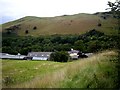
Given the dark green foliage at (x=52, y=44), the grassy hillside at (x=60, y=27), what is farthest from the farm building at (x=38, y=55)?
the grassy hillside at (x=60, y=27)

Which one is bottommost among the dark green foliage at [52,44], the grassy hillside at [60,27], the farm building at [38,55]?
the farm building at [38,55]

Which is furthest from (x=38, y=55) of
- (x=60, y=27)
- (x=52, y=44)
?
(x=60, y=27)

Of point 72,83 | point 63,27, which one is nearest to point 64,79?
point 72,83

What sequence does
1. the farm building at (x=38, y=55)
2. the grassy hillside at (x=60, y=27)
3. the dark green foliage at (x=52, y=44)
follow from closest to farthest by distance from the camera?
the farm building at (x=38, y=55)
the dark green foliage at (x=52, y=44)
the grassy hillside at (x=60, y=27)

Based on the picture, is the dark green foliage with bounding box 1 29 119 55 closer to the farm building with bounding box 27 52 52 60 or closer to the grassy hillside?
the farm building with bounding box 27 52 52 60

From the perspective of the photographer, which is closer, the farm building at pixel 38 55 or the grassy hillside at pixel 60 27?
the farm building at pixel 38 55

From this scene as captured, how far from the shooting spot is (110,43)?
12.1 metres

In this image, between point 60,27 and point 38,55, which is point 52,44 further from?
point 60,27

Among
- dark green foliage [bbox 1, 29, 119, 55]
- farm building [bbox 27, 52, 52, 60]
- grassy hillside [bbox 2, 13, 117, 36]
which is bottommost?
farm building [bbox 27, 52, 52, 60]

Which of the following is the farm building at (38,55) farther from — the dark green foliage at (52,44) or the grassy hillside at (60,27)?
the grassy hillside at (60,27)

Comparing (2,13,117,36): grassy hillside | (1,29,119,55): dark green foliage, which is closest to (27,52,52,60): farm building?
(1,29,119,55): dark green foliage

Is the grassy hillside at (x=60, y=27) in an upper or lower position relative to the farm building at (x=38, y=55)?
upper

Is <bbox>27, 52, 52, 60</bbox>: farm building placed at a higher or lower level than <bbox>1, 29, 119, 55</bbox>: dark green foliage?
lower

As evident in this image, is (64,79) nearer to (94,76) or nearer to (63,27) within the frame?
(94,76)
